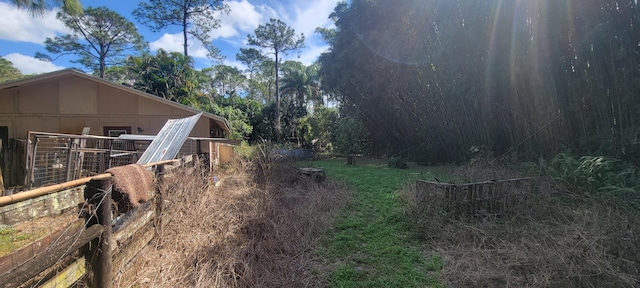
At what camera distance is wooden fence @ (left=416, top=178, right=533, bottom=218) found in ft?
12.5

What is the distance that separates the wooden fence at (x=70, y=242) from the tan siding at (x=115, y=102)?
30.8 ft

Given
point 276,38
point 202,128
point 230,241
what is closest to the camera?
point 230,241

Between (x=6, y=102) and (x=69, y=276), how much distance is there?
1187cm

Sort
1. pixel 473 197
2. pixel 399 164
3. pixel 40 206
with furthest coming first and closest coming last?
pixel 399 164 < pixel 473 197 < pixel 40 206

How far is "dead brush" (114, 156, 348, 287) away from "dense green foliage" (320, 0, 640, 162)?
19.6 ft

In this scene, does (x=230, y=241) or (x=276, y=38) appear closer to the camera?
(x=230, y=241)

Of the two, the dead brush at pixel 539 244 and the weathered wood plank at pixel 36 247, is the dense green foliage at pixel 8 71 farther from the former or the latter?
the dead brush at pixel 539 244

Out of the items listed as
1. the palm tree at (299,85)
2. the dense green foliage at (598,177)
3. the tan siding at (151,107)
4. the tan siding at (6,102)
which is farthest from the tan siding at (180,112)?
the palm tree at (299,85)

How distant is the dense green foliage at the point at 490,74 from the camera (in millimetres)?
5836

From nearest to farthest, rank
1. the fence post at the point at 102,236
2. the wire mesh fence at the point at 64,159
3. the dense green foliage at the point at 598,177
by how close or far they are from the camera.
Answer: the fence post at the point at 102,236
the dense green foliage at the point at 598,177
the wire mesh fence at the point at 64,159

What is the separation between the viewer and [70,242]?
1453 millimetres

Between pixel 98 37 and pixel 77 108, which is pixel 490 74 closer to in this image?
pixel 77 108

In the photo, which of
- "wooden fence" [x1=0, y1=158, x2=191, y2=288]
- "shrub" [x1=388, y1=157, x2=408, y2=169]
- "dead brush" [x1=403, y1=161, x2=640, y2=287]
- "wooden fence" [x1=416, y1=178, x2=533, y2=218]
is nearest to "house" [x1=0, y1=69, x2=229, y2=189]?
"shrub" [x1=388, y1=157, x2=408, y2=169]

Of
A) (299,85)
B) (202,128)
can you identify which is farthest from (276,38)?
(202,128)
